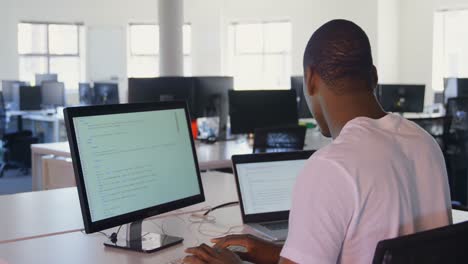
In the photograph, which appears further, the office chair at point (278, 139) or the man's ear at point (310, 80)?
the office chair at point (278, 139)

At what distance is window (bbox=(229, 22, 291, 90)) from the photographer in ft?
38.0

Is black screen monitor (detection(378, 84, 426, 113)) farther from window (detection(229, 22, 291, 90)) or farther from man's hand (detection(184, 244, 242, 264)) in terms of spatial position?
man's hand (detection(184, 244, 242, 264))

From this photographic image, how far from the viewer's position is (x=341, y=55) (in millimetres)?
1298

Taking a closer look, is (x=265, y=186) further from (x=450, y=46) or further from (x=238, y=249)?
(x=450, y=46)

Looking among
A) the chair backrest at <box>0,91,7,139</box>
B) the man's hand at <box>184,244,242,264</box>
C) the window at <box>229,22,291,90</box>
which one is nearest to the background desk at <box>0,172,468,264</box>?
the man's hand at <box>184,244,242,264</box>

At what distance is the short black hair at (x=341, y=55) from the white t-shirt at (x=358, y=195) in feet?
0.34

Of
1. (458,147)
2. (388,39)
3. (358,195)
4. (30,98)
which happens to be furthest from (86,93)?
(358,195)

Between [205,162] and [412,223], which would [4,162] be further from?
[412,223]

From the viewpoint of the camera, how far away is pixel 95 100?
27.5ft

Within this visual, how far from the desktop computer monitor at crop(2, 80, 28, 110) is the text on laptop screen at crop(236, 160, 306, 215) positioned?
26.0 feet

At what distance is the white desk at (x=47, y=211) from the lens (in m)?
2.07

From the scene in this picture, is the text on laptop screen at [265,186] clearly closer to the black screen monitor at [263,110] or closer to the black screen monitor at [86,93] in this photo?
the black screen monitor at [263,110]

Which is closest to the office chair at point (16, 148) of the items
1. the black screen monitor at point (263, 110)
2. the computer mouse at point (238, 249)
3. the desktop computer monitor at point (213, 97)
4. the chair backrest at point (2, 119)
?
the chair backrest at point (2, 119)

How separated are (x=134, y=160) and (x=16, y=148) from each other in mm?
7142
